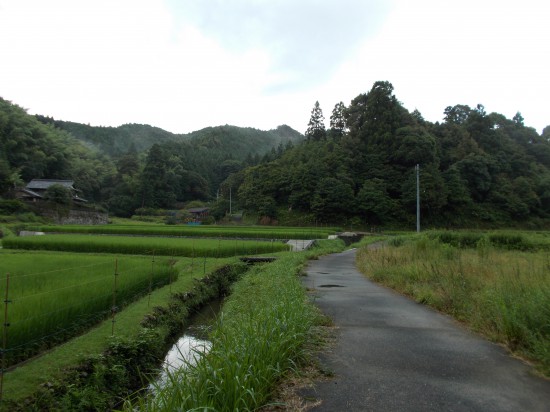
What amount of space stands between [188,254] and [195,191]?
244ft

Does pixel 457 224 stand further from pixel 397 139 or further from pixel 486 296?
pixel 486 296

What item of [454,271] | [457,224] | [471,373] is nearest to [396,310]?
[454,271]

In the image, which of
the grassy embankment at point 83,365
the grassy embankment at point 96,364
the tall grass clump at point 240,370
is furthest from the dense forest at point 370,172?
the tall grass clump at point 240,370

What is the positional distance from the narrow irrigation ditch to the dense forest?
154 ft

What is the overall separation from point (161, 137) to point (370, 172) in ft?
400

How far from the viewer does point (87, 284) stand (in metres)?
7.66

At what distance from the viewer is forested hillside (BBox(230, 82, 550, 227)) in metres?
54.2

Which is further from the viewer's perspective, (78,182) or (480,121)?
(78,182)

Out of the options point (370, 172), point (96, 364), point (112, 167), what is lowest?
point (96, 364)

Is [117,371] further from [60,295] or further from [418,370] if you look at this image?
[418,370]

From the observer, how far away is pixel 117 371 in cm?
551

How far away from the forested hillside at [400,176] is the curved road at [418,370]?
48451mm

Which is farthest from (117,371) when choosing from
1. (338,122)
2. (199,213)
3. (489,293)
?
(338,122)

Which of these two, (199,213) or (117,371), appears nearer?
(117,371)
